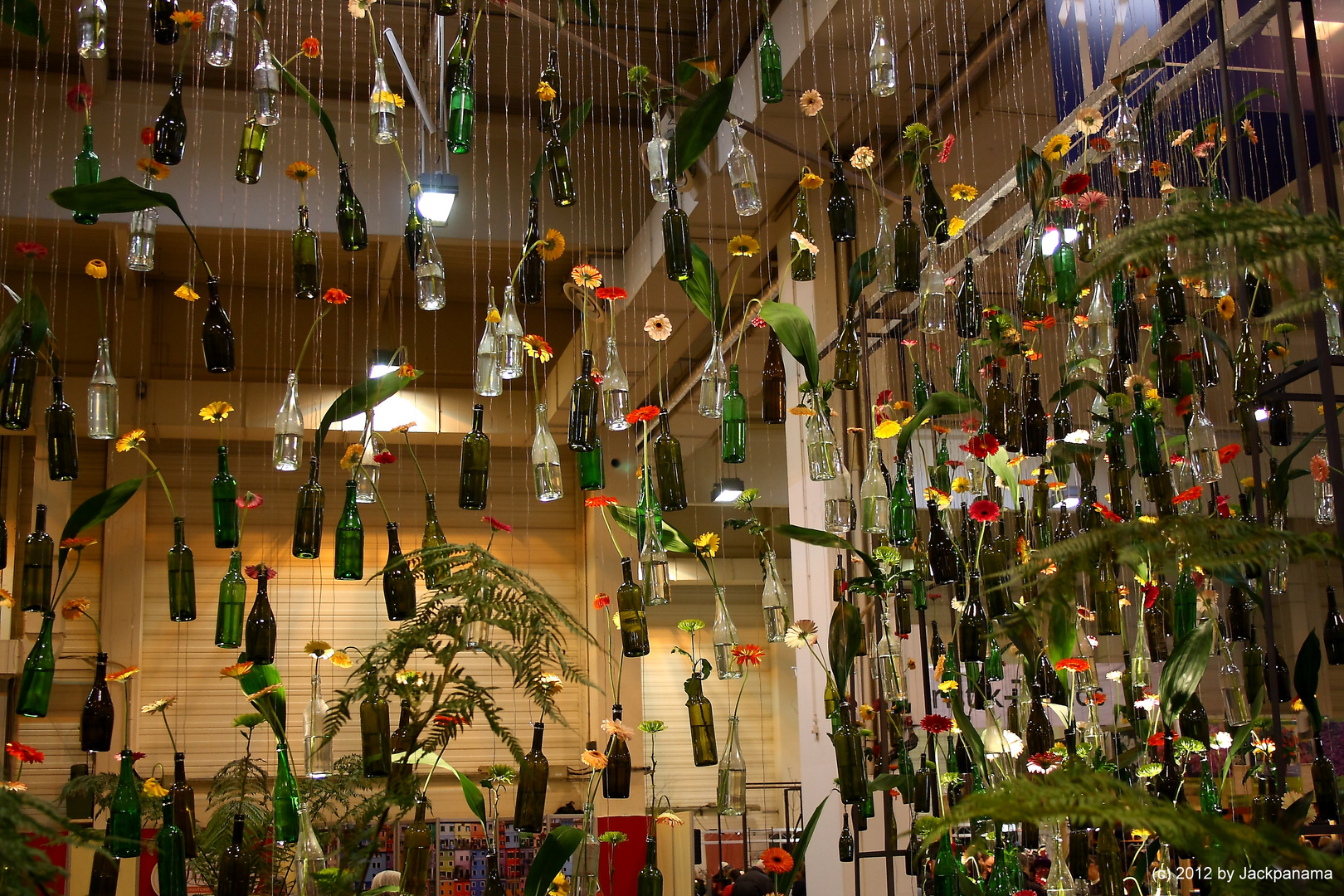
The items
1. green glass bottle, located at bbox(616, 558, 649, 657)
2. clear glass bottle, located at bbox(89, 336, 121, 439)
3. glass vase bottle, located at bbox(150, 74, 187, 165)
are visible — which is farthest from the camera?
green glass bottle, located at bbox(616, 558, 649, 657)

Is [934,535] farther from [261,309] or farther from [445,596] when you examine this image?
[261,309]

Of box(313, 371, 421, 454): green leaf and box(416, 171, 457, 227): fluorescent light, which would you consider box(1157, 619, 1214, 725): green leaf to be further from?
box(416, 171, 457, 227): fluorescent light

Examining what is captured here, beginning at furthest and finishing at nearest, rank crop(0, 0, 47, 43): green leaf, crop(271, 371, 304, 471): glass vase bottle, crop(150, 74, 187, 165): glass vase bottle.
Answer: crop(271, 371, 304, 471): glass vase bottle, crop(150, 74, 187, 165): glass vase bottle, crop(0, 0, 47, 43): green leaf

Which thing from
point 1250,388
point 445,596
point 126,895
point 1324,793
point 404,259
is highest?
point 404,259

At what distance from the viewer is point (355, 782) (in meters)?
2.31

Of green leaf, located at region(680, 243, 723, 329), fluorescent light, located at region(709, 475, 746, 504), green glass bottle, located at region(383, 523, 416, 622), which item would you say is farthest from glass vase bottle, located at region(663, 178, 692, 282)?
fluorescent light, located at region(709, 475, 746, 504)

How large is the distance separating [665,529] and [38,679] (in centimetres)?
119

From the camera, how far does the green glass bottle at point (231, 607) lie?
2.47 meters

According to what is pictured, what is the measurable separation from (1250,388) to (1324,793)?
2.38ft

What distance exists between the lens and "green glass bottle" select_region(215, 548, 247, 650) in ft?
8.11

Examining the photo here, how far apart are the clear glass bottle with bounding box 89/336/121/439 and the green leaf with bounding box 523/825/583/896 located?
3.67 ft

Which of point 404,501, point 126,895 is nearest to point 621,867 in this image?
point 126,895

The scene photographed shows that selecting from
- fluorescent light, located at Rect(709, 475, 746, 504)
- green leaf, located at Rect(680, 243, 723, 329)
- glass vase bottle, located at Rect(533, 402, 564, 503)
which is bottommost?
glass vase bottle, located at Rect(533, 402, 564, 503)

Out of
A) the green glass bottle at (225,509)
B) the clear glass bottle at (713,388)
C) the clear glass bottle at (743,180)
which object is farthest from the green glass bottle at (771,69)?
the green glass bottle at (225,509)
